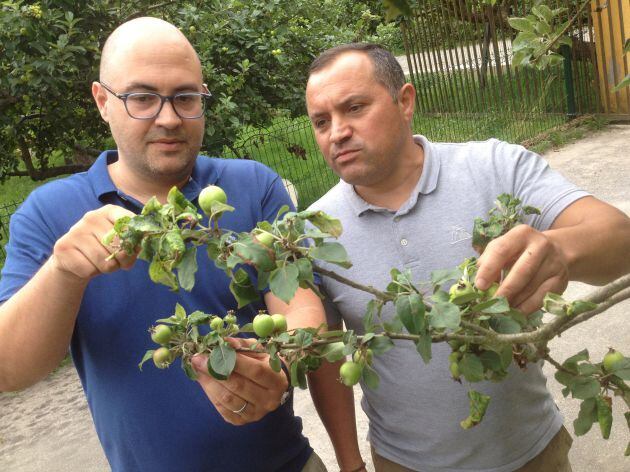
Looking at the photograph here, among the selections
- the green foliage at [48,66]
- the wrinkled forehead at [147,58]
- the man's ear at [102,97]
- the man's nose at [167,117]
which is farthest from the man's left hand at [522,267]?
the green foliage at [48,66]

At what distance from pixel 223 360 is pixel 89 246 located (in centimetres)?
45

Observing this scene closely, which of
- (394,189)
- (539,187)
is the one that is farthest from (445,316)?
(394,189)

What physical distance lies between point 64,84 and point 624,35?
6.66 metres

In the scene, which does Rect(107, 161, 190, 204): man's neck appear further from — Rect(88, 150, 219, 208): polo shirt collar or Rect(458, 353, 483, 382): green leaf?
Rect(458, 353, 483, 382): green leaf

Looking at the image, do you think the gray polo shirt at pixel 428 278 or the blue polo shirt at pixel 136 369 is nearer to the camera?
the blue polo shirt at pixel 136 369

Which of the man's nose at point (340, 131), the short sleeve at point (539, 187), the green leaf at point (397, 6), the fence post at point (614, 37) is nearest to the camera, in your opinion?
the green leaf at point (397, 6)

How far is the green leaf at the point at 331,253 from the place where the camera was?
3.78ft

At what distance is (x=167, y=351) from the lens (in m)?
1.37

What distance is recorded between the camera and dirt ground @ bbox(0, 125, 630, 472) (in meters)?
3.79

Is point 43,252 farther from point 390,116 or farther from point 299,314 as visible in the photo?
point 390,116

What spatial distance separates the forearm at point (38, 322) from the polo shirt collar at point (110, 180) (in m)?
0.48

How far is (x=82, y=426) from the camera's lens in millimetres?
4914

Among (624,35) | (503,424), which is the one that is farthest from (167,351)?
(624,35)

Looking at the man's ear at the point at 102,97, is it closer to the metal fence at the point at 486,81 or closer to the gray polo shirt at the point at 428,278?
the gray polo shirt at the point at 428,278
